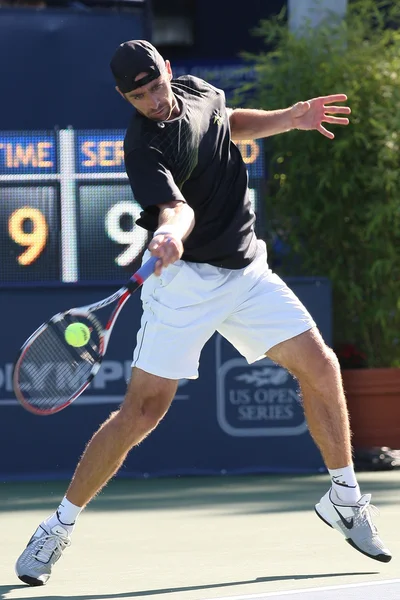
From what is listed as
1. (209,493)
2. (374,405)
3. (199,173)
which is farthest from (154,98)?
(374,405)

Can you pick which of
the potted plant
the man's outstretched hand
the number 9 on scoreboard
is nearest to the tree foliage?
the potted plant

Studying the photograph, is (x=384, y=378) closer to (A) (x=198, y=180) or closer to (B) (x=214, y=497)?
(B) (x=214, y=497)

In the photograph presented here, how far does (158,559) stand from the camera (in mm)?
4906

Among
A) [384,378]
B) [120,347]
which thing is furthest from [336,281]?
[120,347]

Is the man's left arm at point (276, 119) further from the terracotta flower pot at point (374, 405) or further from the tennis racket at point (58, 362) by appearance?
the terracotta flower pot at point (374, 405)

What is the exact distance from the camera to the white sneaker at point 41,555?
14.5 ft

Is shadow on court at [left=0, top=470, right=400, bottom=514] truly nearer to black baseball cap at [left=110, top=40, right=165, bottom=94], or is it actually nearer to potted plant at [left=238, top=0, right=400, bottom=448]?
potted plant at [left=238, top=0, right=400, bottom=448]

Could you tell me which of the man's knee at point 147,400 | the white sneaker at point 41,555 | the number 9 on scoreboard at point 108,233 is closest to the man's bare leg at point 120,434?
the man's knee at point 147,400

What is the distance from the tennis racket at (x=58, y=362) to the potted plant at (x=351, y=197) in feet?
10.3

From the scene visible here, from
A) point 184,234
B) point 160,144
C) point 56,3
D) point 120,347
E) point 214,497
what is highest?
point 56,3

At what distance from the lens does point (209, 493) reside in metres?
6.66

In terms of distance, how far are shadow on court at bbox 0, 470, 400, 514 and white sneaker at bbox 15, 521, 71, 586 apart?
168 cm

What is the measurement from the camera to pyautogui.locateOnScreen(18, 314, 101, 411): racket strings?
433 centimetres

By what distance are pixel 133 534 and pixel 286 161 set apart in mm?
2878
